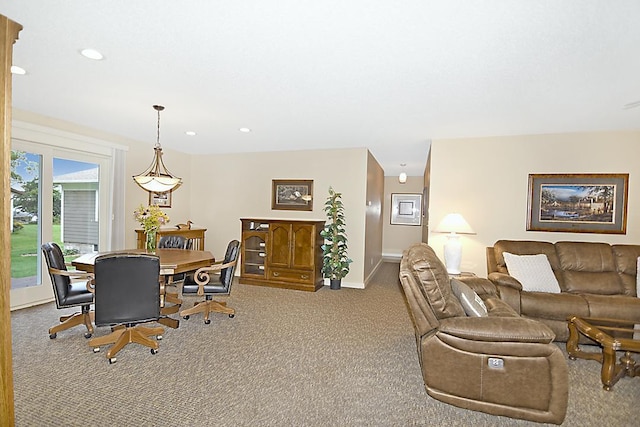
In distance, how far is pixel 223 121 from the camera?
14.3ft

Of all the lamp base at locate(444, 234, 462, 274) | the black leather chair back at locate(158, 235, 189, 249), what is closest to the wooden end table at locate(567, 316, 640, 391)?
the lamp base at locate(444, 234, 462, 274)

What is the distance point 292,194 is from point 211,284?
2719 millimetres

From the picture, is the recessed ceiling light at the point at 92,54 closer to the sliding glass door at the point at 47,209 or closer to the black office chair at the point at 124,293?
the black office chair at the point at 124,293

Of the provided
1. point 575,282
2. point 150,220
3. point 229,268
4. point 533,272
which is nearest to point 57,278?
point 150,220

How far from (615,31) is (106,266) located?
13.1ft

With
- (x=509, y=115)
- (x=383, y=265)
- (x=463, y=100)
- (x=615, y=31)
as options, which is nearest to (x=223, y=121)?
(x=463, y=100)

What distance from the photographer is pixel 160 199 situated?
606 centimetres

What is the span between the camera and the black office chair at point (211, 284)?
379 centimetres

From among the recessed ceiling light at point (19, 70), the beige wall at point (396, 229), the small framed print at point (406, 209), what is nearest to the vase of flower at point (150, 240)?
the recessed ceiling light at point (19, 70)

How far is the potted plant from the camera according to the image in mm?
5695

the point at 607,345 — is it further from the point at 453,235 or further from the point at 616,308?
the point at 453,235

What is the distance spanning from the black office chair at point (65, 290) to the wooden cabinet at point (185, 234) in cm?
186

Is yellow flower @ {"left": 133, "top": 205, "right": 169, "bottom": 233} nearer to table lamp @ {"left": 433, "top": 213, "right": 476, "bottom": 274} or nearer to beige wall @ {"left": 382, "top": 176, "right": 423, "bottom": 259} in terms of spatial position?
table lamp @ {"left": 433, "top": 213, "right": 476, "bottom": 274}

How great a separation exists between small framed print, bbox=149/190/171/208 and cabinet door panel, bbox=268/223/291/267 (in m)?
2.07
